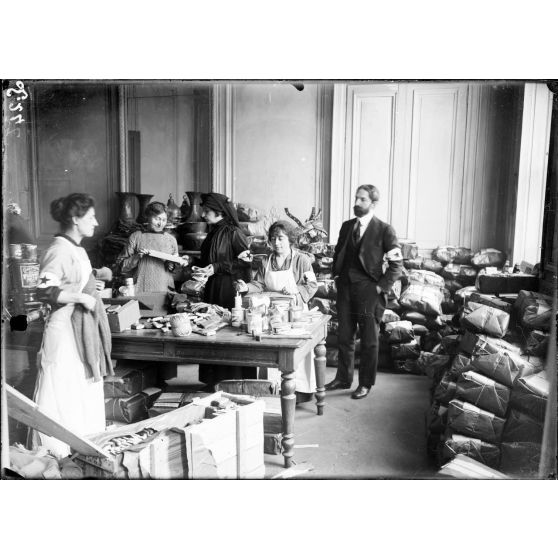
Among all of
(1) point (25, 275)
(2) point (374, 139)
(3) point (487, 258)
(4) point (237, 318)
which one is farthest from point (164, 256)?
(3) point (487, 258)

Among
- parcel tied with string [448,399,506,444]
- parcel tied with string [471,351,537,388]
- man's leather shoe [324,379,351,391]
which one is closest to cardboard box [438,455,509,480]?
parcel tied with string [448,399,506,444]

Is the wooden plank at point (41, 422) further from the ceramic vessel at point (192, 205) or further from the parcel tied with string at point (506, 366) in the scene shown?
the parcel tied with string at point (506, 366)

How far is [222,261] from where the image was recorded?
3971 mm

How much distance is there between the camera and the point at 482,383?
3.98 metres

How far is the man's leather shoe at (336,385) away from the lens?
4.05 m

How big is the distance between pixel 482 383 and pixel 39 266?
260 centimetres

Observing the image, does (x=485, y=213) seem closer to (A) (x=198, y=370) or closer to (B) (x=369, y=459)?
(B) (x=369, y=459)

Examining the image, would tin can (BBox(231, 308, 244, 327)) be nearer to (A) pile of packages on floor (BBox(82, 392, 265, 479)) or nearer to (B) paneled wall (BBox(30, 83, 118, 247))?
(A) pile of packages on floor (BBox(82, 392, 265, 479))

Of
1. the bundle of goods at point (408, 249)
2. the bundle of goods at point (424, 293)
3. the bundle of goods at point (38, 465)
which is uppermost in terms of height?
the bundle of goods at point (408, 249)

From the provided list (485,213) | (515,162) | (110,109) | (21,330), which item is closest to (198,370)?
(21,330)

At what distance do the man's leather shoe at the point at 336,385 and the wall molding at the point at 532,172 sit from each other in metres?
1.21

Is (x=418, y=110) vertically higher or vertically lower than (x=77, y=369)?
higher

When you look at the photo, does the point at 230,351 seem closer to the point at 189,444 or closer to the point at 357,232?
the point at 189,444

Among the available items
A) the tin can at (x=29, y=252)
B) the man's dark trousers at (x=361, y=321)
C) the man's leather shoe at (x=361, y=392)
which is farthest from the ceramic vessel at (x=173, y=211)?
the man's leather shoe at (x=361, y=392)
